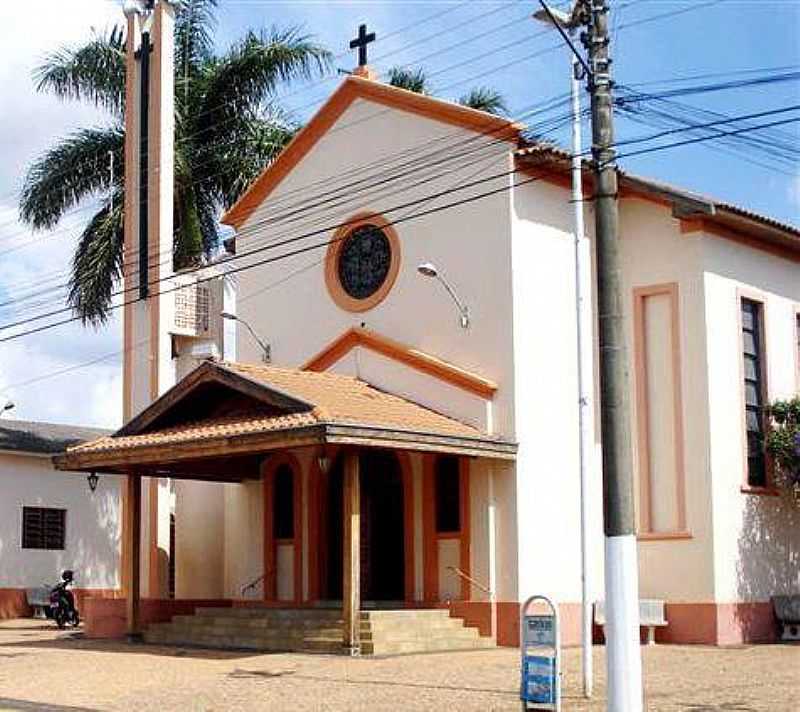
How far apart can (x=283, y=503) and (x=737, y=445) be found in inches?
314

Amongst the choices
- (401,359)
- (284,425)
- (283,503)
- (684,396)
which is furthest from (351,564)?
(684,396)

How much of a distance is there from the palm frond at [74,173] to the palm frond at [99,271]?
2.80 ft

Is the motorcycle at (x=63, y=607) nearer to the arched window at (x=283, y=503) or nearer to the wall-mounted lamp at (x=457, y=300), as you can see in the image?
the arched window at (x=283, y=503)

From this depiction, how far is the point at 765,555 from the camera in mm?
22734

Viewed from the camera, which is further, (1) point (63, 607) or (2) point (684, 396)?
(1) point (63, 607)

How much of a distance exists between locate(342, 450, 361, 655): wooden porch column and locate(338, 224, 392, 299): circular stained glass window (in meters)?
5.11

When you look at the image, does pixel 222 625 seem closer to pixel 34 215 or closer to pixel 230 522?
pixel 230 522

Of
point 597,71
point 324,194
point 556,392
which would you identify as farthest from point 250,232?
point 597,71

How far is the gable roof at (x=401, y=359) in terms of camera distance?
70.8 feet

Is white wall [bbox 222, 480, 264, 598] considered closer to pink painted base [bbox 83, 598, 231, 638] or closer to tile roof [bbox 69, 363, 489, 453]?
pink painted base [bbox 83, 598, 231, 638]

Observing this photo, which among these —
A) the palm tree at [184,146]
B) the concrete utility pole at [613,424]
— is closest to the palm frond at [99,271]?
the palm tree at [184,146]

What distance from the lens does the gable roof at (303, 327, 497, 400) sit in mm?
Answer: 21578

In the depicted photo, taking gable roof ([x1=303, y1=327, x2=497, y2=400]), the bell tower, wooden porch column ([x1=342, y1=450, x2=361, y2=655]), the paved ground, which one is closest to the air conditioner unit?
the bell tower

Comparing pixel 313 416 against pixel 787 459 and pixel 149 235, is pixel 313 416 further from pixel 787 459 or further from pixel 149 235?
pixel 149 235
